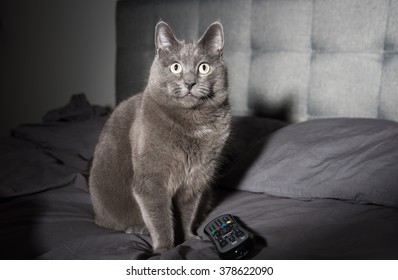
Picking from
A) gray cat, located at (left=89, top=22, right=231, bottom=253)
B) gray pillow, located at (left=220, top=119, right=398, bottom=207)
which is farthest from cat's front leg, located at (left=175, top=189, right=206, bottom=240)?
gray pillow, located at (left=220, top=119, right=398, bottom=207)

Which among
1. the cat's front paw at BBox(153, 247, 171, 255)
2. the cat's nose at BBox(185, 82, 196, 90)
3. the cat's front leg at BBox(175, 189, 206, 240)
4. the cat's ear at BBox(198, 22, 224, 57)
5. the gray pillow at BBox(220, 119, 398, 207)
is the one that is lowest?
the cat's front paw at BBox(153, 247, 171, 255)

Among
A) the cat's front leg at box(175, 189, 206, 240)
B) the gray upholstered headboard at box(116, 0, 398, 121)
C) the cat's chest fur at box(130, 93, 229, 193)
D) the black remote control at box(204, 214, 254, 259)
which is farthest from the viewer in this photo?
the gray upholstered headboard at box(116, 0, 398, 121)

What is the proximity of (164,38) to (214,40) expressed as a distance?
170mm

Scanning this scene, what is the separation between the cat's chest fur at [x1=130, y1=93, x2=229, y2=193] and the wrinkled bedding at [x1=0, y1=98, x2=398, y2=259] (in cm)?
22

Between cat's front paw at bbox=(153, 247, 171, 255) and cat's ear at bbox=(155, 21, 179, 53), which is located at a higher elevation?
cat's ear at bbox=(155, 21, 179, 53)

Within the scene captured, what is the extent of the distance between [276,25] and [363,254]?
1315 millimetres

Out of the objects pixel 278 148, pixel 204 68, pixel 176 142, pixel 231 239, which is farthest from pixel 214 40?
pixel 231 239

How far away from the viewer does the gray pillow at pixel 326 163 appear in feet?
3.79

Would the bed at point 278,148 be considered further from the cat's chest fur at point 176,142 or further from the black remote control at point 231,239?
the cat's chest fur at point 176,142

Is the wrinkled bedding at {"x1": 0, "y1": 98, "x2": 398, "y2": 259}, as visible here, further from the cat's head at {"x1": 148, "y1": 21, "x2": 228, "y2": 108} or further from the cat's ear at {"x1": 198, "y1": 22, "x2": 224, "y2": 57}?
the cat's ear at {"x1": 198, "y1": 22, "x2": 224, "y2": 57}

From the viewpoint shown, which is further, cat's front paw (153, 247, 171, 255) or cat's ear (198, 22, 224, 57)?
cat's ear (198, 22, 224, 57)

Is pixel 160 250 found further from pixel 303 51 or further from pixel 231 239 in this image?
pixel 303 51

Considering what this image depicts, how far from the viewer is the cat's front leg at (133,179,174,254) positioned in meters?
1.12

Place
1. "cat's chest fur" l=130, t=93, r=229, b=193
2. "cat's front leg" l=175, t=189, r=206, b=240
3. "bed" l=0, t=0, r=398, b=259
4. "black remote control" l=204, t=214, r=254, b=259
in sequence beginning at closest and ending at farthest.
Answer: "black remote control" l=204, t=214, r=254, b=259, "bed" l=0, t=0, r=398, b=259, "cat's chest fur" l=130, t=93, r=229, b=193, "cat's front leg" l=175, t=189, r=206, b=240
